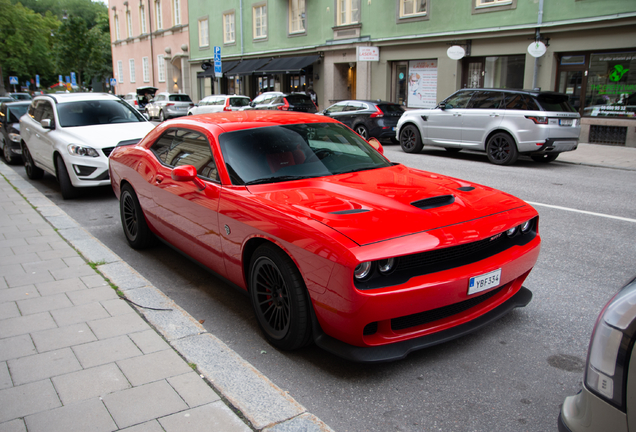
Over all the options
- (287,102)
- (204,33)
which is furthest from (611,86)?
(204,33)

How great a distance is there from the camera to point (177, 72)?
140 ft

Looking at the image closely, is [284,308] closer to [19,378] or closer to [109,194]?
[19,378]

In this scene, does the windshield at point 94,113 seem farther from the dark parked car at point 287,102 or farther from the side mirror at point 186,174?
the dark parked car at point 287,102

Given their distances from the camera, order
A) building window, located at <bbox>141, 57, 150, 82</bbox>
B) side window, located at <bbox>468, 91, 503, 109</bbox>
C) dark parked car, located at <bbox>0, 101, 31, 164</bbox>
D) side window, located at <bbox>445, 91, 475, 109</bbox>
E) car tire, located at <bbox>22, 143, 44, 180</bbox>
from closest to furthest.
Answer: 1. car tire, located at <bbox>22, 143, 44, 180</bbox>
2. dark parked car, located at <bbox>0, 101, 31, 164</bbox>
3. side window, located at <bbox>468, 91, 503, 109</bbox>
4. side window, located at <bbox>445, 91, 475, 109</bbox>
5. building window, located at <bbox>141, 57, 150, 82</bbox>

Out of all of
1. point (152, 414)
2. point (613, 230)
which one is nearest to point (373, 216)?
point (152, 414)

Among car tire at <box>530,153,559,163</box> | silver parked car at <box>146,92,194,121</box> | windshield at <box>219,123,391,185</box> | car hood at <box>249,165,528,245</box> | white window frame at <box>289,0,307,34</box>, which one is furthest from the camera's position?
silver parked car at <box>146,92,194,121</box>

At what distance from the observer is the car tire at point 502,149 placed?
483 inches

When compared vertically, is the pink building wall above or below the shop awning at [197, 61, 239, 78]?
above

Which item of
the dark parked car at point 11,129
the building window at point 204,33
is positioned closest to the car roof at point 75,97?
the dark parked car at point 11,129

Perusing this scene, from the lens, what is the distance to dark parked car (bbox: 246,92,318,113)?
21484mm

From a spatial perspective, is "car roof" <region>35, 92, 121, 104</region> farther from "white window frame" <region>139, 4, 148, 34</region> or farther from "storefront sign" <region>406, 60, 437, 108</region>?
"white window frame" <region>139, 4, 148, 34</region>

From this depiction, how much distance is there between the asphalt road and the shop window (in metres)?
12.4

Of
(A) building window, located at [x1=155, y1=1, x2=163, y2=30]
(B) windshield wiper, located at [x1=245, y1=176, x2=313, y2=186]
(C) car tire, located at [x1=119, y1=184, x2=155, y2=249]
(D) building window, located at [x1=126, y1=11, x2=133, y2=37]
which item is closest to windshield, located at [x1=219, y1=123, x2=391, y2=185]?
(B) windshield wiper, located at [x1=245, y1=176, x2=313, y2=186]

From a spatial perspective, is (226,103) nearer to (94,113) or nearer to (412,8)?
(412,8)
